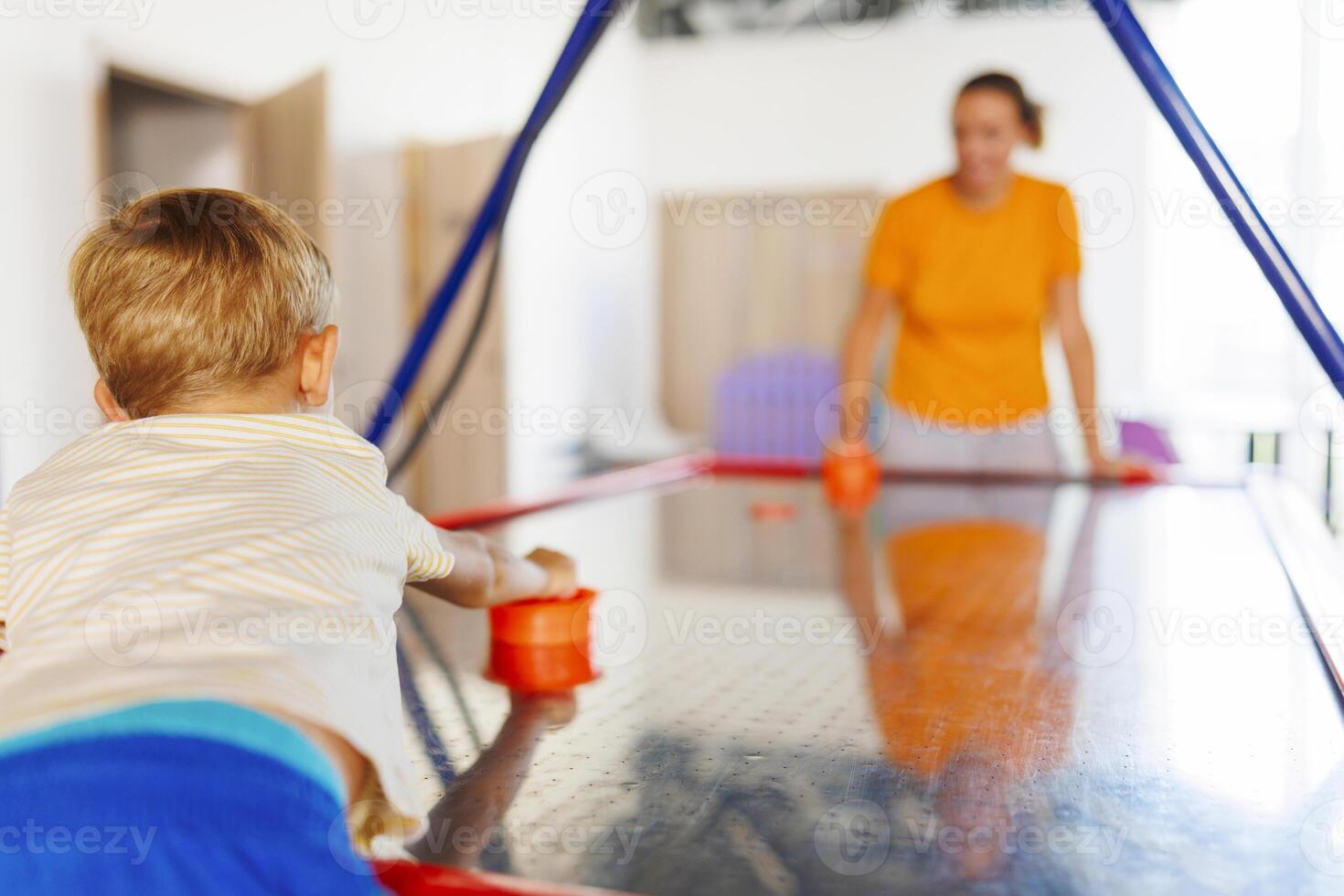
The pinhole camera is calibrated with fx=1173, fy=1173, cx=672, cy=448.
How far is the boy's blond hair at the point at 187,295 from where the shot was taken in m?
0.78

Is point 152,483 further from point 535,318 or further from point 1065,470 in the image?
point 535,318

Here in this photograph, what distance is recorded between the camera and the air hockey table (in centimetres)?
66

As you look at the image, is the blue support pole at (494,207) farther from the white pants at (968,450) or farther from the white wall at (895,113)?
the white wall at (895,113)

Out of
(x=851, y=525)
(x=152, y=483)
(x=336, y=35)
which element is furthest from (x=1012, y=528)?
(x=336, y=35)

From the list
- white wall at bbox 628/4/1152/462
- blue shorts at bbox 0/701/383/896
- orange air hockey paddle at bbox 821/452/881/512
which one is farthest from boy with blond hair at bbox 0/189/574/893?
white wall at bbox 628/4/1152/462

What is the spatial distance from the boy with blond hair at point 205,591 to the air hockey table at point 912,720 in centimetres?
9

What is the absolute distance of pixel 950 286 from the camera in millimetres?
2303

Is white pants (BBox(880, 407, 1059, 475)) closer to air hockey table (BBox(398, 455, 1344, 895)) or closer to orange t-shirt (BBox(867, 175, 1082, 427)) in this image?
orange t-shirt (BBox(867, 175, 1082, 427))

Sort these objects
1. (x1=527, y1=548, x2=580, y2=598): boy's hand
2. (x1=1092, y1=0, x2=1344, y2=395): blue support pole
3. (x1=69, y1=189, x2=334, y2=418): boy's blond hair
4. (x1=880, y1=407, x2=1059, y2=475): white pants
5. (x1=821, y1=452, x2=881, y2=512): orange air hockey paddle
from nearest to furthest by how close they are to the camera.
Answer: (x1=69, y1=189, x2=334, y2=418): boy's blond hair < (x1=527, y1=548, x2=580, y2=598): boy's hand < (x1=1092, y1=0, x2=1344, y2=395): blue support pole < (x1=821, y1=452, x2=881, y2=512): orange air hockey paddle < (x1=880, y1=407, x2=1059, y2=475): white pants

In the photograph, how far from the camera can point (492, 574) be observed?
1031 mm

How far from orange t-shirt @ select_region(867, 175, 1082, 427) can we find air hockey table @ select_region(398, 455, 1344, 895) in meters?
Answer: 0.64

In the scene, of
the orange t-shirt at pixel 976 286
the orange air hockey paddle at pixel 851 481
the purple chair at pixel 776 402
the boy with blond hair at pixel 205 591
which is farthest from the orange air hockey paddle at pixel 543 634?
the purple chair at pixel 776 402

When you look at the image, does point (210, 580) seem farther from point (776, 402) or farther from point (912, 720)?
point (776, 402)

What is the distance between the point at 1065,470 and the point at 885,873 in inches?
70.2
